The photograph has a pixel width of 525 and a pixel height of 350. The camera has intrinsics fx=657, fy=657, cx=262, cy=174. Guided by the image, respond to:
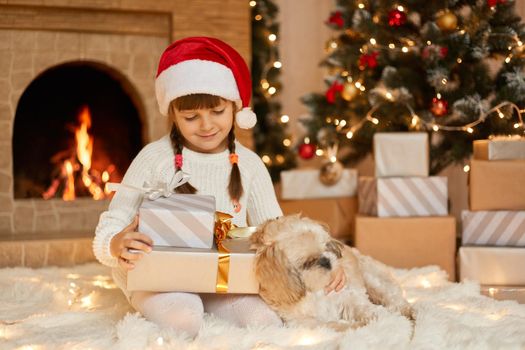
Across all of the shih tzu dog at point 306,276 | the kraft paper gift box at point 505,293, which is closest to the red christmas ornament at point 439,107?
the kraft paper gift box at point 505,293

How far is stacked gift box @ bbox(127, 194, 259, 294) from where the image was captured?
1516 millimetres

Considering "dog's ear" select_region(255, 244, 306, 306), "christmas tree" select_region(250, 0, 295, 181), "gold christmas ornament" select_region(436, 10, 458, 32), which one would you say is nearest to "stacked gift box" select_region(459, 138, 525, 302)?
"gold christmas ornament" select_region(436, 10, 458, 32)

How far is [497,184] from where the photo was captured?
229 centimetres

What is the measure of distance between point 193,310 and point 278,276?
231 mm

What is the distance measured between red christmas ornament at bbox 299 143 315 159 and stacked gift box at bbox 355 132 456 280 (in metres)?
0.53

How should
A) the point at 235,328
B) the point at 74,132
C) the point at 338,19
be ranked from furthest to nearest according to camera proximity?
the point at 74,132, the point at 338,19, the point at 235,328

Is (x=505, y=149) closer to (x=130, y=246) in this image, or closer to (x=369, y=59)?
(x=369, y=59)

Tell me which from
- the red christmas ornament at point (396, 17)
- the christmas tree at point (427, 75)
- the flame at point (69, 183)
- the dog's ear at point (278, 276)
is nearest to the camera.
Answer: the dog's ear at point (278, 276)

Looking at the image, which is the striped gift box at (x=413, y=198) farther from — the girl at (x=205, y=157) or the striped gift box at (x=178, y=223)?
the striped gift box at (x=178, y=223)

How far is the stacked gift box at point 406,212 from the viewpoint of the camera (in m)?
2.44

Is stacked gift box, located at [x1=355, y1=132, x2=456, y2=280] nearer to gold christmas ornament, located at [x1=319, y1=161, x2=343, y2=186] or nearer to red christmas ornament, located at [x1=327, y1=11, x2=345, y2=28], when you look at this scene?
gold christmas ornament, located at [x1=319, y1=161, x2=343, y2=186]

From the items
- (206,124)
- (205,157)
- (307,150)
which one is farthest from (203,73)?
(307,150)

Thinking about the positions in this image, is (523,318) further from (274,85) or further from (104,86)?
(104,86)

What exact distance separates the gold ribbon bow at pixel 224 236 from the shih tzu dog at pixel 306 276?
0.07m
